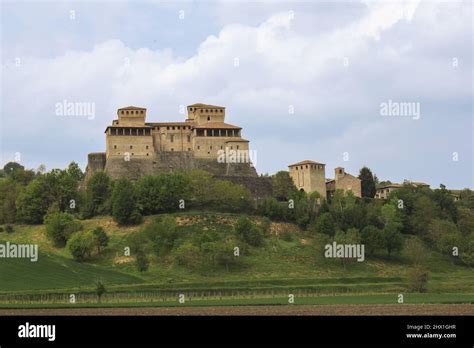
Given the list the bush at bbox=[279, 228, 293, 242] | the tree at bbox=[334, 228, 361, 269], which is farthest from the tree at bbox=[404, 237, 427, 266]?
the bush at bbox=[279, 228, 293, 242]

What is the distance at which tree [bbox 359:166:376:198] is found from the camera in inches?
4453

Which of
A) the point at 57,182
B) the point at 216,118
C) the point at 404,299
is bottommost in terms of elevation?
the point at 404,299

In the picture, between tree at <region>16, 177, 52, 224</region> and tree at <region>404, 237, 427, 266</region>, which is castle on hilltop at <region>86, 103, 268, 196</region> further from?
tree at <region>404, 237, 427, 266</region>

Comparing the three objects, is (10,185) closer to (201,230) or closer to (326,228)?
(201,230)

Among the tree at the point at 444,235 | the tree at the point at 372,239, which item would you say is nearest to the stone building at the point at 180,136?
the tree at the point at 372,239

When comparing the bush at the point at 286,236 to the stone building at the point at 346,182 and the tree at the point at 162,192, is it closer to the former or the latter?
the tree at the point at 162,192

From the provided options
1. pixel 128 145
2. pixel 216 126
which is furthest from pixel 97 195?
pixel 216 126

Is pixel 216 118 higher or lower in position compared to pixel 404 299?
higher

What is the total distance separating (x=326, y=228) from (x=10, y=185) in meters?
41.2

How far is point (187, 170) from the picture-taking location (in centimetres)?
10469

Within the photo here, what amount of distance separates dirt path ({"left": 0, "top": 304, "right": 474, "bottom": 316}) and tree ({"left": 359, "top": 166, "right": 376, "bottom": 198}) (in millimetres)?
66033
